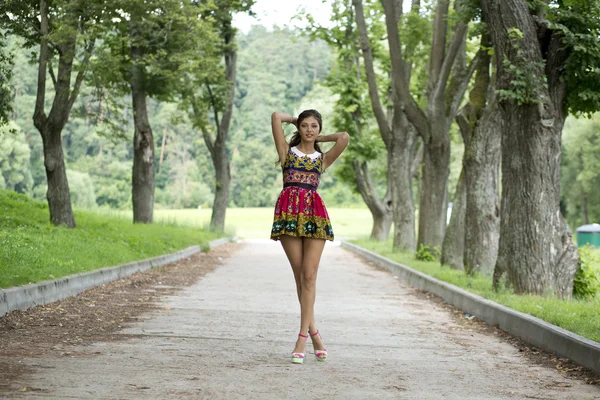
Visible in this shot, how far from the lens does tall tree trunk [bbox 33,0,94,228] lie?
20031 millimetres

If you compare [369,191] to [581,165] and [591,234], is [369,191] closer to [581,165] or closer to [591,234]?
[591,234]

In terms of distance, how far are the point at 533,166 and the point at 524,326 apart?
350 cm

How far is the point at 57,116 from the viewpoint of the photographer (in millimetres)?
20203

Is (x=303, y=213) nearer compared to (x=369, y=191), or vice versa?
(x=303, y=213)

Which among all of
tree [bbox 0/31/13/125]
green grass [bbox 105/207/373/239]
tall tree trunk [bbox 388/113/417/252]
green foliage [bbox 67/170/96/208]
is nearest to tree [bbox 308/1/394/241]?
tall tree trunk [bbox 388/113/417/252]

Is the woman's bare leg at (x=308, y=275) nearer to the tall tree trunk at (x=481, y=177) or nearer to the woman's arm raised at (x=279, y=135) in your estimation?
the woman's arm raised at (x=279, y=135)

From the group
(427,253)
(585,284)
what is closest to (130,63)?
(427,253)

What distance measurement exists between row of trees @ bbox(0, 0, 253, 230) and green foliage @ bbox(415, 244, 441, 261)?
8.71m

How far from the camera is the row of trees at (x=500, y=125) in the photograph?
12.6 metres

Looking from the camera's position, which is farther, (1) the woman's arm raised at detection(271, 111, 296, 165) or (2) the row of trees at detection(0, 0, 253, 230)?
(2) the row of trees at detection(0, 0, 253, 230)

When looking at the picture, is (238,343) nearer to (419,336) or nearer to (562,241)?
(419,336)

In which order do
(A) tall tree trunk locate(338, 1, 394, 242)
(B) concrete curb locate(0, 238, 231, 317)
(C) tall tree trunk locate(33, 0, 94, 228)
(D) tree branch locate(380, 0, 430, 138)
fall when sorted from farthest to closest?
(A) tall tree trunk locate(338, 1, 394, 242) < (D) tree branch locate(380, 0, 430, 138) < (C) tall tree trunk locate(33, 0, 94, 228) < (B) concrete curb locate(0, 238, 231, 317)

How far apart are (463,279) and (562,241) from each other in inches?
108

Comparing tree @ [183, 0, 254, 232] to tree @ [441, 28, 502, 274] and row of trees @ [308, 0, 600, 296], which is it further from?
tree @ [441, 28, 502, 274]
